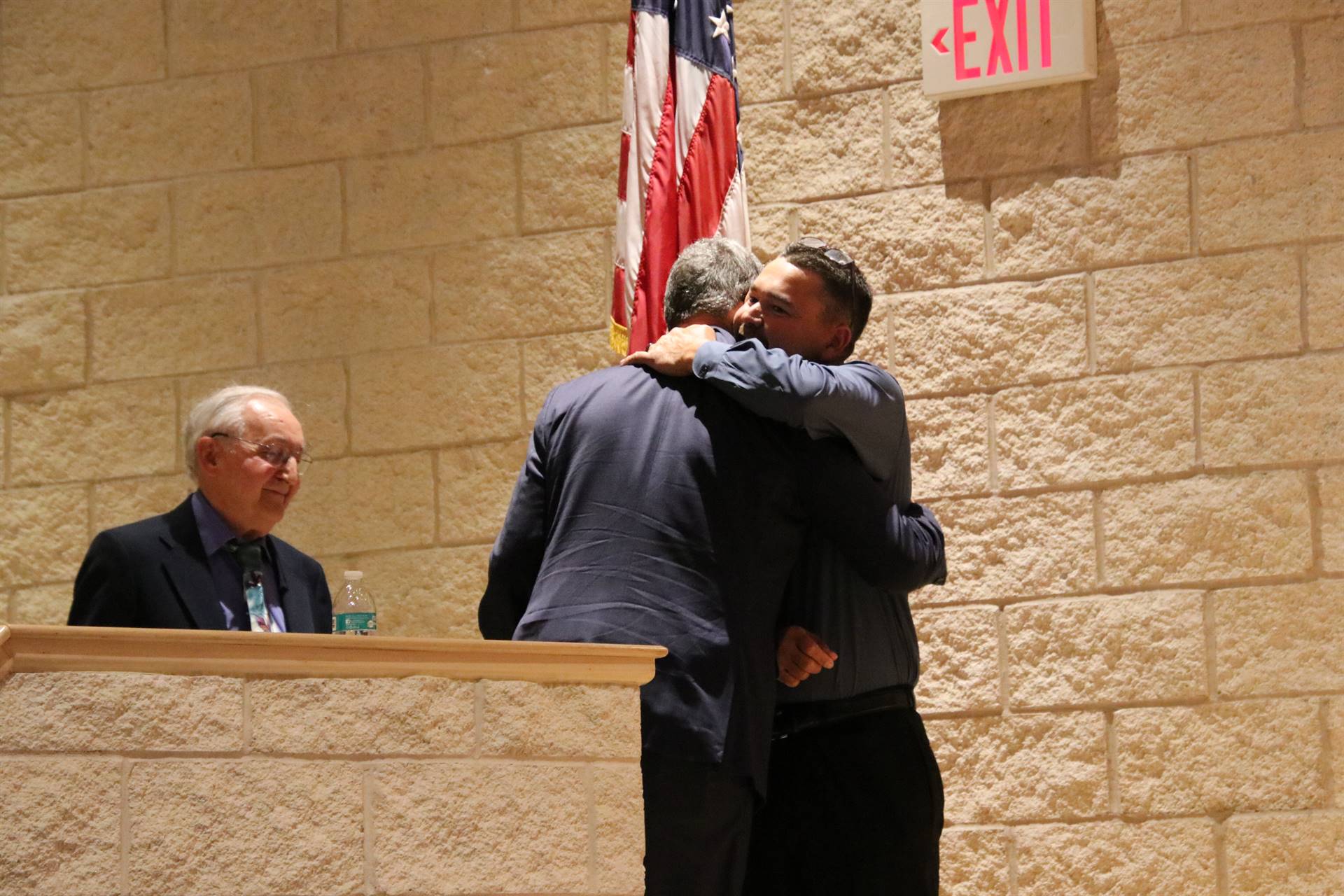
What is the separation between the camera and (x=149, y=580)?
3000 millimetres

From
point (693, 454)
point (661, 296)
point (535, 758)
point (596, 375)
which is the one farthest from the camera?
point (661, 296)

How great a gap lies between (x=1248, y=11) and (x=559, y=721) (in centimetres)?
290

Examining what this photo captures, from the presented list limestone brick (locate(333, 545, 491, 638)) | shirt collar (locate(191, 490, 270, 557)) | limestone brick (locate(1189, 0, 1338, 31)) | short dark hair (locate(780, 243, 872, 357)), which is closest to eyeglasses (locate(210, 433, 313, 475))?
shirt collar (locate(191, 490, 270, 557))

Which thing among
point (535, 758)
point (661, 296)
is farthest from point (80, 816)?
point (661, 296)

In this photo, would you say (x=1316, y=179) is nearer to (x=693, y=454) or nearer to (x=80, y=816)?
(x=693, y=454)

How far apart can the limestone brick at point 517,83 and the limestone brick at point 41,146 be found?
1.13 meters

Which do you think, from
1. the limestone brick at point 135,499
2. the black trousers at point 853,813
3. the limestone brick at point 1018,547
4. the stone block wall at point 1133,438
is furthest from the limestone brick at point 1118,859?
the limestone brick at point 135,499

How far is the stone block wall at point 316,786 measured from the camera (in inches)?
76.2

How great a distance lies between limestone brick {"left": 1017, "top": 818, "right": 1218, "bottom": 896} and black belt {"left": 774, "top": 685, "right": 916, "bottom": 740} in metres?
1.43

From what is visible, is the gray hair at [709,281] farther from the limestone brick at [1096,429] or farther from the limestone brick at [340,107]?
the limestone brick at [340,107]

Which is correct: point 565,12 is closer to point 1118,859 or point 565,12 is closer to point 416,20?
point 416,20

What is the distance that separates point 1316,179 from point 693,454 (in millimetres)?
2218

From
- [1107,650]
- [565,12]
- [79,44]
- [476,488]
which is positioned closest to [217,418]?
[476,488]

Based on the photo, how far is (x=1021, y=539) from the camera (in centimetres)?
414
